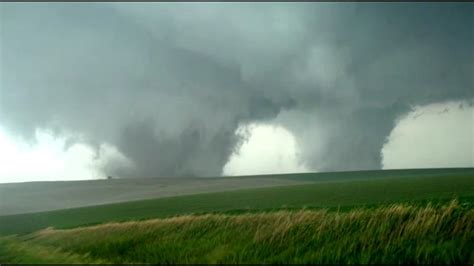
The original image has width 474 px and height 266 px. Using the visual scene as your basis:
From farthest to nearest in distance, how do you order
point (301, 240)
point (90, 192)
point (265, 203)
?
1. point (90, 192)
2. point (265, 203)
3. point (301, 240)

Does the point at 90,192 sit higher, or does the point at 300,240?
the point at 90,192

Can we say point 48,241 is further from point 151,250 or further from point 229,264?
point 229,264

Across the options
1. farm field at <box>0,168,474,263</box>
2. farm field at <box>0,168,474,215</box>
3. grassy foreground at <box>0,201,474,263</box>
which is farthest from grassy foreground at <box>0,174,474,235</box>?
farm field at <box>0,168,474,215</box>

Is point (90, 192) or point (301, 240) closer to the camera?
point (301, 240)

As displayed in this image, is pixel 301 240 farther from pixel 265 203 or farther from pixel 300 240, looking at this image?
pixel 265 203

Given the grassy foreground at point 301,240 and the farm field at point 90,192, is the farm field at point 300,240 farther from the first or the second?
the farm field at point 90,192

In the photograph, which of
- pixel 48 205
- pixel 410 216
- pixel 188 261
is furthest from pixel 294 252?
pixel 48 205

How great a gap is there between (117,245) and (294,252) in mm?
8216

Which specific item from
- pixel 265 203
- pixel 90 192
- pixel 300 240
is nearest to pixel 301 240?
pixel 300 240

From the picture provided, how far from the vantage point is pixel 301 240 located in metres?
15.6

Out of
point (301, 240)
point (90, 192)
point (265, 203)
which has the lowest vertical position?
point (301, 240)

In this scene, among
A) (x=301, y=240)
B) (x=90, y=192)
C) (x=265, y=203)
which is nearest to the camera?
(x=301, y=240)

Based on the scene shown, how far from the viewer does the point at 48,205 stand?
74.2 metres

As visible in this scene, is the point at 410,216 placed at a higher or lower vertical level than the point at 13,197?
lower
